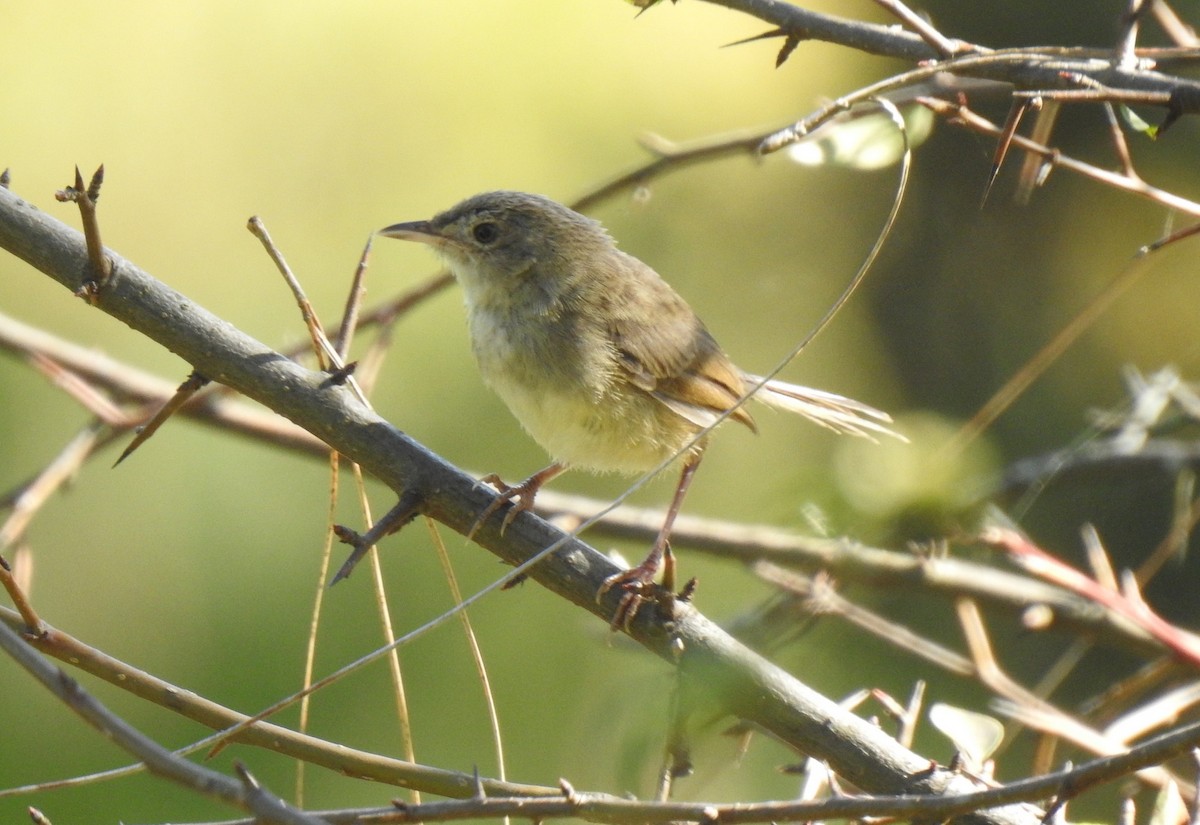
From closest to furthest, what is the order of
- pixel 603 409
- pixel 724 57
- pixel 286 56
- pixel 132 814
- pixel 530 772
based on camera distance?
pixel 603 409 → pixel 132 814 → pixel 530 772 → pixel 286 56 → pixel 724 57

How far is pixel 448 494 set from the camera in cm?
179

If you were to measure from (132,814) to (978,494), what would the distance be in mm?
2882

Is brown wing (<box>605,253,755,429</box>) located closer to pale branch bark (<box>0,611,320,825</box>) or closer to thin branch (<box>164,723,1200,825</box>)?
thin branch (<box>164,723,1200,825</box>)

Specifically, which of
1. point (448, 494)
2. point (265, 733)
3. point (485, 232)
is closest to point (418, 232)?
point (485, 232)

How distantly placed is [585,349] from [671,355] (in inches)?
11.0

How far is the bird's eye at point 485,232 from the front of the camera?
3.81 meters

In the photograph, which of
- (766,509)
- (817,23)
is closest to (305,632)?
(766,509)

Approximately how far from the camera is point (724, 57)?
18.1ft

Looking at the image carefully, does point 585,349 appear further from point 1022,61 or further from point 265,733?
point 265,733

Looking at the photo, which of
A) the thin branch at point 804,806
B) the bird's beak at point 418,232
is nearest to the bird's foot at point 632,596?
the thin branch at point 804,806

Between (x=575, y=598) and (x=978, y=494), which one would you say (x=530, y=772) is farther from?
(x=575, y=598)

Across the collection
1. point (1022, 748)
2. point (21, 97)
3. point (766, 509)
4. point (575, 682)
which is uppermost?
point (21, 97)

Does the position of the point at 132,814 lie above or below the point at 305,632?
below

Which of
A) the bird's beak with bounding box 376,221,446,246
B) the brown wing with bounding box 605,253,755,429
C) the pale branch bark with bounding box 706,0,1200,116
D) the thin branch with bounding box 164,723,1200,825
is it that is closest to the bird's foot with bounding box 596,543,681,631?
the thin branch with bounding box 164,723,1200,825
